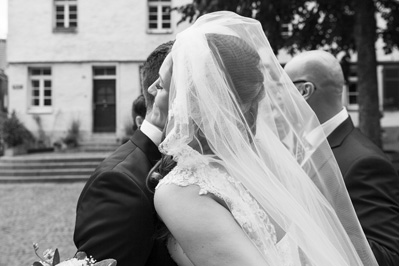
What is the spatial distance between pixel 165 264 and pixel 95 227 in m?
0.26

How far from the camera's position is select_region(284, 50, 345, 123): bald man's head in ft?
9.31

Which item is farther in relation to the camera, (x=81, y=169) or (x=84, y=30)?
(x=84, y=30)

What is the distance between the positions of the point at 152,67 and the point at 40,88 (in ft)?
64.9

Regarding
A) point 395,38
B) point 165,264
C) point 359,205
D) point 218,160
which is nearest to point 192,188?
point 218,160

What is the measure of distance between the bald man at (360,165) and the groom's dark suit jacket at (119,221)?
101 centimetres

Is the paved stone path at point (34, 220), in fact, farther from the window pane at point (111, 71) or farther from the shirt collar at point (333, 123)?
the window pane at point (111, 71)

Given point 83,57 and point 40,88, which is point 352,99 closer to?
point 83,57

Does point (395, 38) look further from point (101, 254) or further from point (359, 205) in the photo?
point (101, 254)

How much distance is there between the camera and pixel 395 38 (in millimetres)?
10594

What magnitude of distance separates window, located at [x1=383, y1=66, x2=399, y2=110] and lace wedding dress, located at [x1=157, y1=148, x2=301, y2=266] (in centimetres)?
1945

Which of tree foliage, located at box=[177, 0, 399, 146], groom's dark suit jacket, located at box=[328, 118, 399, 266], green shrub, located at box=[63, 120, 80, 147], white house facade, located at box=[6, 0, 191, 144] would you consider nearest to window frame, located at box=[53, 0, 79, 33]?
white house facade, located at box=[6, 0, 191, 144]

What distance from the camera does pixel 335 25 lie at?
10695 mm

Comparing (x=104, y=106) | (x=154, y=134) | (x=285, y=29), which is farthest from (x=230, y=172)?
(x=104, y=106)

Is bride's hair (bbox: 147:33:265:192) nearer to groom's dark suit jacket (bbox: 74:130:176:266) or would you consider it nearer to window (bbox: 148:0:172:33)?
groom's dark suit jacket (bbox: 74:130:176:266)
